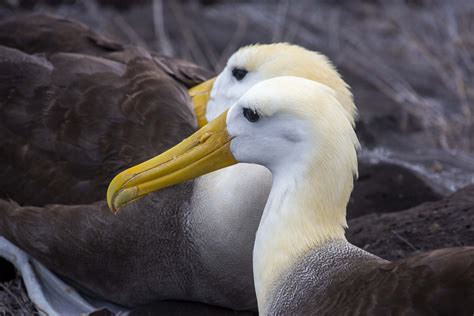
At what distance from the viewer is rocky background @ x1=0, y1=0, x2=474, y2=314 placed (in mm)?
5348

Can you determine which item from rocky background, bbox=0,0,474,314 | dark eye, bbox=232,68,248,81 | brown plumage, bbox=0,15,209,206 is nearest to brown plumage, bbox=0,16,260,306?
brown plumage, bbox=0,15,209,206

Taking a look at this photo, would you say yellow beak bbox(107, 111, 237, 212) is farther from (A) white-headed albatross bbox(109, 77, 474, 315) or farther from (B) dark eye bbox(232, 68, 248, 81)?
(B) dark eye bbox(232, 68, 248, 81)

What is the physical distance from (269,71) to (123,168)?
876 mm

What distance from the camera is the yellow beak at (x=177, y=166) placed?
414cm

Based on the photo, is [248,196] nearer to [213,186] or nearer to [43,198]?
[213,186]

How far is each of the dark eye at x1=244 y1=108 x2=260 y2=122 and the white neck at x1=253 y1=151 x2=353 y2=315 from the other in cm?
24

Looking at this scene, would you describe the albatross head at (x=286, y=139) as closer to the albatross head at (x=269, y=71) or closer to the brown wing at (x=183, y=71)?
the albatross head at (x=269, y=71)

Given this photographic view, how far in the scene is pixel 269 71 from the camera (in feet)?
16.0

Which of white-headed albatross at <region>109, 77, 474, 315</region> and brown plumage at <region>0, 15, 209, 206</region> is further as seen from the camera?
brown plumage at <region>0, 15, 209, 206</region>

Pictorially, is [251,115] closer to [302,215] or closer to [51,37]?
[302,215]

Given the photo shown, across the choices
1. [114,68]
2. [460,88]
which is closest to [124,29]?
[460,88]

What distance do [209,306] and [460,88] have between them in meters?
3.41

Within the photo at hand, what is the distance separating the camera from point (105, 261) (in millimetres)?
5031

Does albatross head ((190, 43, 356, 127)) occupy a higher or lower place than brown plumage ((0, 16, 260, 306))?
higher
